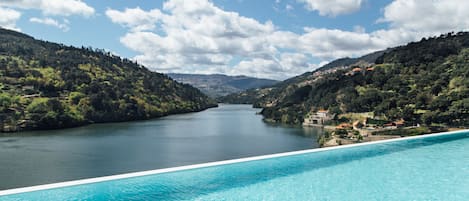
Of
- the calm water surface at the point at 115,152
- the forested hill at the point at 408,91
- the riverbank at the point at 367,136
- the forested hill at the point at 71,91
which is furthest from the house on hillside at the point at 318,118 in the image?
the forested hill at the point at 71,91

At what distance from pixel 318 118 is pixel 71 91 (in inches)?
1192

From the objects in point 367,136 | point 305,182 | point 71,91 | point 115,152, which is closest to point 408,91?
point 367,136

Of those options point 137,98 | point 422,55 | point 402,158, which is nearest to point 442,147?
point 402,158

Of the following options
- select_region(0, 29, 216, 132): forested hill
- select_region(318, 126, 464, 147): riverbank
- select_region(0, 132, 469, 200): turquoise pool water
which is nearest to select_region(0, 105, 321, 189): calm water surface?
select_region(318, 126, 464, 147): riverbank

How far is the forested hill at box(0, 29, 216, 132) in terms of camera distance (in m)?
34.5

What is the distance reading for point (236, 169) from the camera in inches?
327

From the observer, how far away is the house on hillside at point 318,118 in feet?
121

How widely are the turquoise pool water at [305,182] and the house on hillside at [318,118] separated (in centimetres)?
2685

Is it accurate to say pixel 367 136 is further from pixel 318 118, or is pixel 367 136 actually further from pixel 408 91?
pixel 318 118

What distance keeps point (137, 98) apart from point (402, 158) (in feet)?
152

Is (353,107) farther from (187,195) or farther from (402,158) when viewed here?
(187,195)

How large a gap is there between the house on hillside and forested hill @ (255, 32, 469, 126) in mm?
844

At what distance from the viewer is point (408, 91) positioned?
3262 centimetres

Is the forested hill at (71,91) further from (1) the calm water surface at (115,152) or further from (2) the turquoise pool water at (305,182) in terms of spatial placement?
(2) the turquoise pool water at (305,182)
